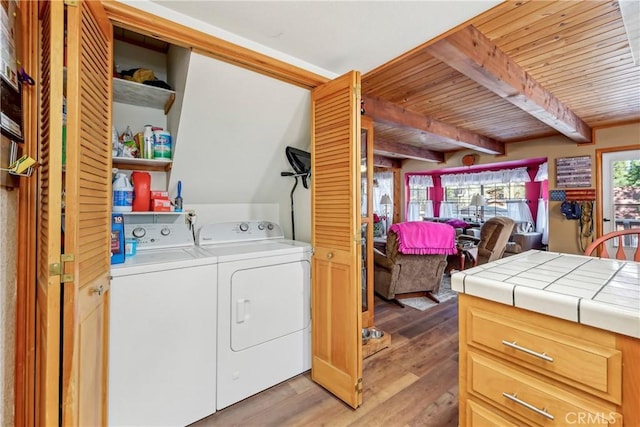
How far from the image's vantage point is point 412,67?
236cm

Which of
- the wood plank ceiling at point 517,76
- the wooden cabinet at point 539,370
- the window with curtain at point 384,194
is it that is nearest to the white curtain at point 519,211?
the wood plank ceiling at point 517,76

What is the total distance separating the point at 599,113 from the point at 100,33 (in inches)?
205

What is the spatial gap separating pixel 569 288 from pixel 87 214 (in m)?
1.63

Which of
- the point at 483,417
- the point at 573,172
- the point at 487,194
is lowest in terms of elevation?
the point at 483,417

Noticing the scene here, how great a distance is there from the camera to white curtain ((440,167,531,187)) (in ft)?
20.7

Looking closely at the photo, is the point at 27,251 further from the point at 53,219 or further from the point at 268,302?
the point at 268,302

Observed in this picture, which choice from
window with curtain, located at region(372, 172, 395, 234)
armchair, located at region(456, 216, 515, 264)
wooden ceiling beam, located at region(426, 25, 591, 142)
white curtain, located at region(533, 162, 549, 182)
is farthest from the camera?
window with curtain, located at region(372, 172, 395, 234)

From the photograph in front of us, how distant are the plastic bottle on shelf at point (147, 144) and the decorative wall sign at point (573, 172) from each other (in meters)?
5.87

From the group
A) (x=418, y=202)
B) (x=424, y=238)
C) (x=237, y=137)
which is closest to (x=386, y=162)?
(x=418, y=202)

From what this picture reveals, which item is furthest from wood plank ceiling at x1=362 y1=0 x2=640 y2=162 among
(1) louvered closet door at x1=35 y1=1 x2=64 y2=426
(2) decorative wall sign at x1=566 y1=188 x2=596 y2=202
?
(1) louvered closet door at x1=35 y1=1 x2=64 y2=426

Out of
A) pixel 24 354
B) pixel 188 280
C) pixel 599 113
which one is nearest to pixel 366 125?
pixel 188 280

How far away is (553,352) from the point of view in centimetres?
82

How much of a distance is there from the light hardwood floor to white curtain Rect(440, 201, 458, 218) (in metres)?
5.88

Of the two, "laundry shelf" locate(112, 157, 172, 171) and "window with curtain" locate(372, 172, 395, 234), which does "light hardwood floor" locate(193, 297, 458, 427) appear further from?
"window with curtain" locate(372, 172, 395, 234)
